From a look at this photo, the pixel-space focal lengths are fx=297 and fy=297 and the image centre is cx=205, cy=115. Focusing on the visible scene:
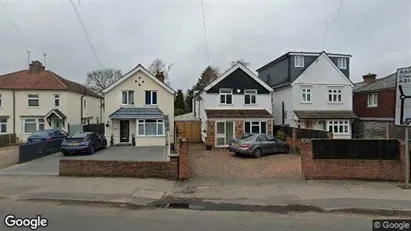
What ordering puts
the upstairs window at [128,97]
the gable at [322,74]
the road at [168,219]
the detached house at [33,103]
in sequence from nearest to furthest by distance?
the road at [168,219]
the upstairs window at [128,97]
the gable at [322,74]
the detached house at [33,103]

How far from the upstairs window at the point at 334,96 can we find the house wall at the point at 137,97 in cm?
1434

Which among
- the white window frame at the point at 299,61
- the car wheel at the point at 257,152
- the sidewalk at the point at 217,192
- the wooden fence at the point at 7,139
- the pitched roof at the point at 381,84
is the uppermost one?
the white window frame at the point at 299,61

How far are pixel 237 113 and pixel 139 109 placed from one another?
8.27 m

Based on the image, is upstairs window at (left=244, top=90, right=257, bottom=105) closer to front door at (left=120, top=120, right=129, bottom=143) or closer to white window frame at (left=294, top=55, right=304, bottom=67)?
white window frame at (left=294, top=55, right=304, bottom=67)

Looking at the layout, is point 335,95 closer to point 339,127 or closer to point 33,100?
point 339,127

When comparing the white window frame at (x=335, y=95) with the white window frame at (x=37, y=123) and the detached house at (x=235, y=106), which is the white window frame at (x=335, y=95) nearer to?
the detached house at (x=235, y=106)

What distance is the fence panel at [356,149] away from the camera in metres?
11.5

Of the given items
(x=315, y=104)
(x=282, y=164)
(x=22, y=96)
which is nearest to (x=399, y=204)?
(x=282, y=164)

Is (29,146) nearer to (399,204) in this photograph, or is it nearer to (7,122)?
(7,122)

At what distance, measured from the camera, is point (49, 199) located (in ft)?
27.8

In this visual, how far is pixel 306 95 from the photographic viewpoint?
26.8 m

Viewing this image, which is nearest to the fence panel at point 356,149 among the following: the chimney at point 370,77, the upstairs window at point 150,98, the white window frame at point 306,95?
the white window frame at point 306,95

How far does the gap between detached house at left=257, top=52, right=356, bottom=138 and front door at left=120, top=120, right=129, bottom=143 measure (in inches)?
575

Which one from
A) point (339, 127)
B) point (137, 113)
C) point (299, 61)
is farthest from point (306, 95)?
point (137, 113)
